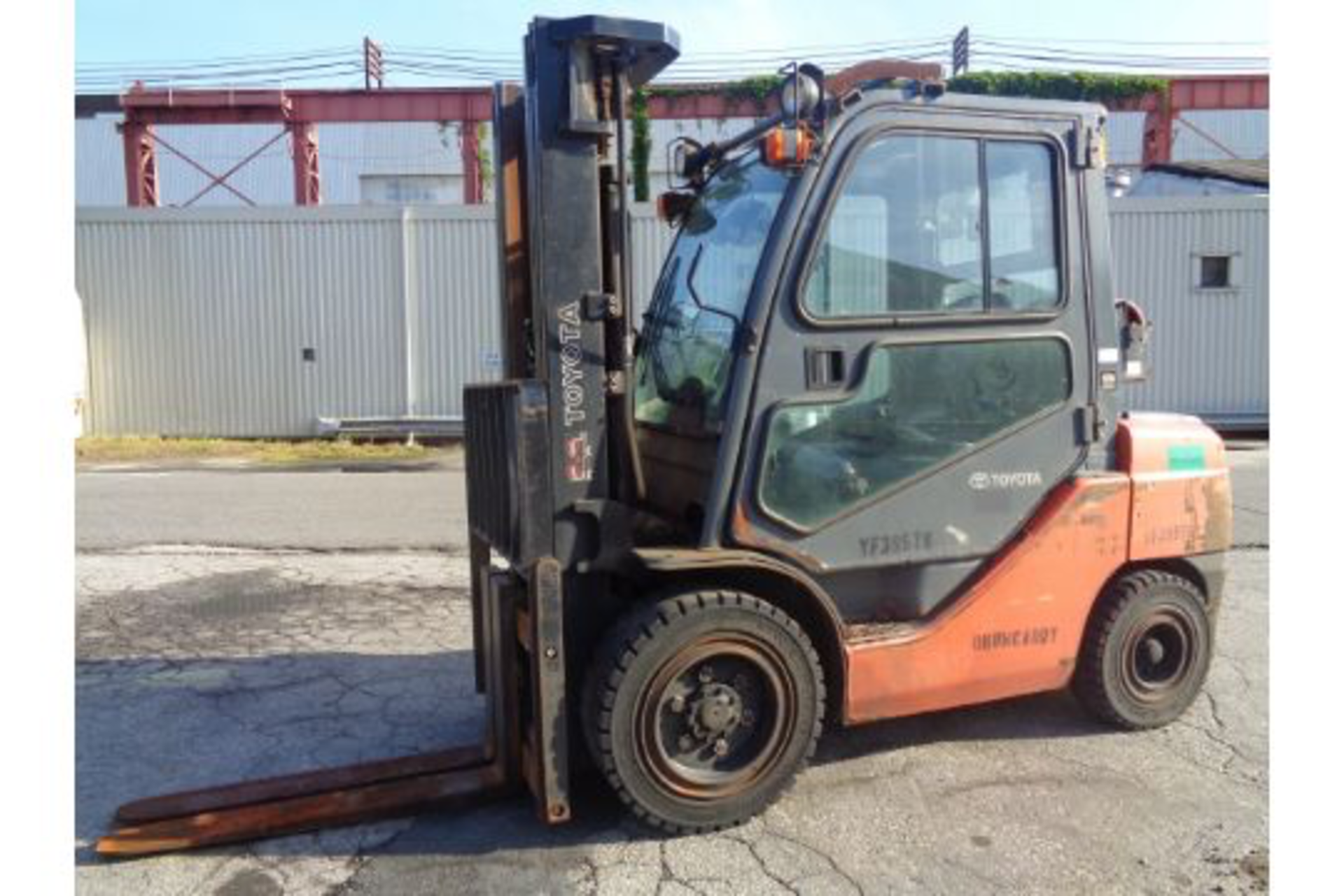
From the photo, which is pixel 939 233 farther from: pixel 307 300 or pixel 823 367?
pixel 307 300

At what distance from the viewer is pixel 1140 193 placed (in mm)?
21781

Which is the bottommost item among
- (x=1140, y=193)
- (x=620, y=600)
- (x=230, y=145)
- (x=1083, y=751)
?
(x=1083, y=751)

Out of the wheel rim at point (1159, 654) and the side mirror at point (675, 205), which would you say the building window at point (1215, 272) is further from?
the side mirror at point (675, 205)

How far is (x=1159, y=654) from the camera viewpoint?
4160 mm

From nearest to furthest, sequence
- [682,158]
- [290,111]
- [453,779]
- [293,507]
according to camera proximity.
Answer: [453,779], [682,158], [293,507], [290,111]

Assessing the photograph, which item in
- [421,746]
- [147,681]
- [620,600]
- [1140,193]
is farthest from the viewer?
[1140,193]

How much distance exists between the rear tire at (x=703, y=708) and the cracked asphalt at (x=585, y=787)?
0.17m

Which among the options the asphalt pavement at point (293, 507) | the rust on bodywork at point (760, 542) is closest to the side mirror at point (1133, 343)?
the rust on bodywork at point (760, 542)

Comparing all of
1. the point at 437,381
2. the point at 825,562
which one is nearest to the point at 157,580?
the point at 825,562

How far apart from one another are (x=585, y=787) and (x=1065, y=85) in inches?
922

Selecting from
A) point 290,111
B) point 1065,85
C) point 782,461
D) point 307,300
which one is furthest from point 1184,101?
point 782,461

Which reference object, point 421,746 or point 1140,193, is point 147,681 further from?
point 1140,193

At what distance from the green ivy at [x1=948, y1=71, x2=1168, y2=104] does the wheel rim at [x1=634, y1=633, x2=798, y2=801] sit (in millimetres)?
20464

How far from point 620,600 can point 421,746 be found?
4.16 feet
